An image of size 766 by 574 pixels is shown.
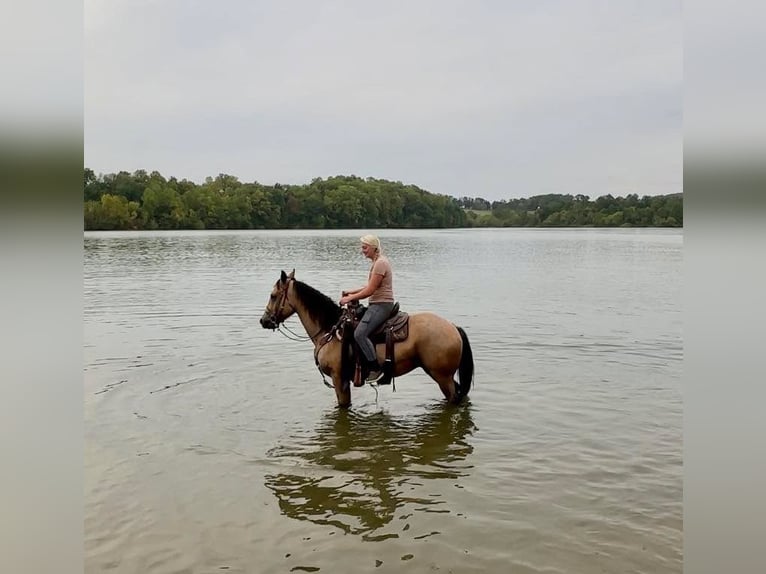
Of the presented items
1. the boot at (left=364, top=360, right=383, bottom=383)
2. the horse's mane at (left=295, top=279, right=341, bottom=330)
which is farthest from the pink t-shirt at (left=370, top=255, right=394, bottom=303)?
the boot at (left=364, top=360, right=383, bottom=383)

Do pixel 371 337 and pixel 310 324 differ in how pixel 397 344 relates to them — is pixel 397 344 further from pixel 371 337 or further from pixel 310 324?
pixel 310 324

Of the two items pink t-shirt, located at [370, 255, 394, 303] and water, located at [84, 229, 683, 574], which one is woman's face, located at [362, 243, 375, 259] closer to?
pink t-shirt, located at [370, 255, 394, 303]

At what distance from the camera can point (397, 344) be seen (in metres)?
8.88

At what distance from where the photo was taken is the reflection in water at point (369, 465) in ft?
19.1

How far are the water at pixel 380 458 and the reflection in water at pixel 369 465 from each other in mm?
27

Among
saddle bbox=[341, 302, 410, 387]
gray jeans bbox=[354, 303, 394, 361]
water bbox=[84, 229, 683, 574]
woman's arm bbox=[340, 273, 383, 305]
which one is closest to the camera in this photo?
water bbox=[84, 229, 683, 574]

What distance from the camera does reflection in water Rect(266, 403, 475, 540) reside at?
5816 mm

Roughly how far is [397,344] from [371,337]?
376 mm

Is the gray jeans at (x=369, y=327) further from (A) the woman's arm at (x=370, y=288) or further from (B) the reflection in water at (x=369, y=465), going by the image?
(B) the reflection in water at (x=369, y=465)

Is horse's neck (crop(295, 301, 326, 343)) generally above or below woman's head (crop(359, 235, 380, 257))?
below
